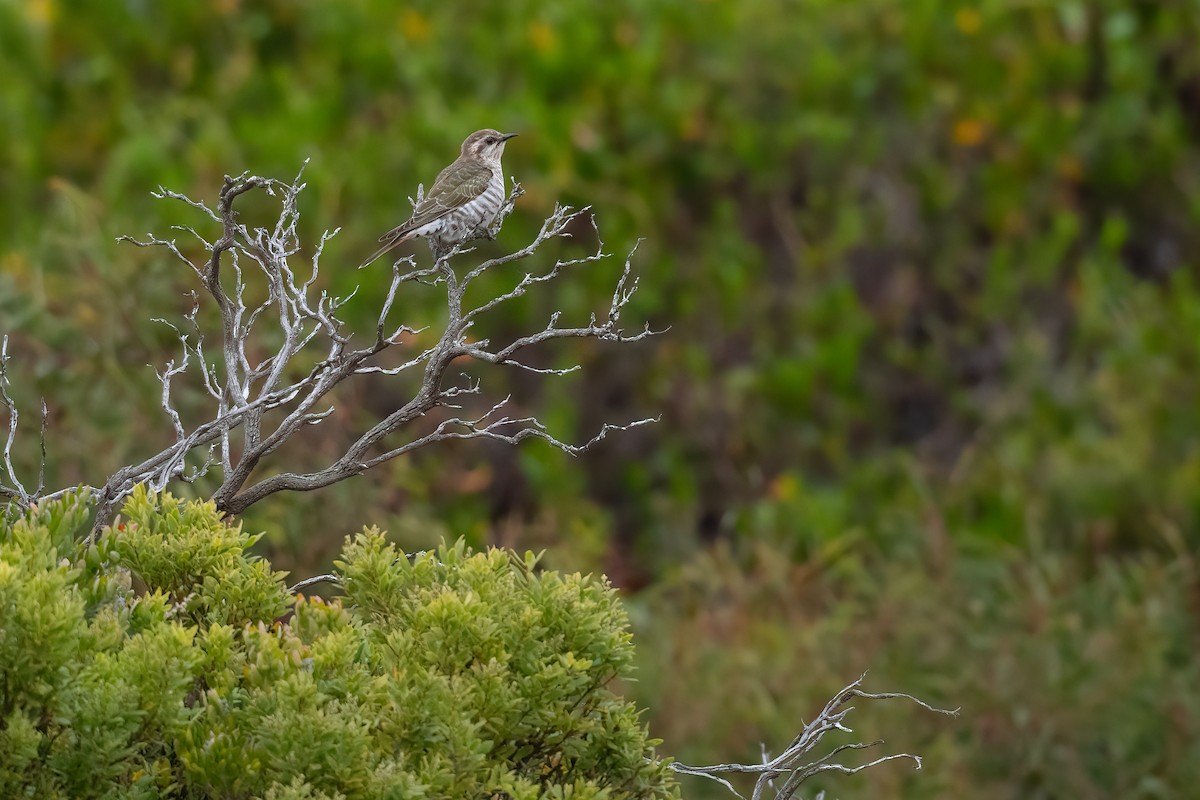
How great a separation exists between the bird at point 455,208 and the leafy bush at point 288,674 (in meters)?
2.36

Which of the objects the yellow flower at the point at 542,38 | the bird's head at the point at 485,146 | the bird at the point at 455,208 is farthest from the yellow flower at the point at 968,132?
the bird at the point at 455,208

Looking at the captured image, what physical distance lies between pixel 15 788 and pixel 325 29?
461 inches

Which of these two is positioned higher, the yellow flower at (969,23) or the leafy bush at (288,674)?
the yellow flower at (969,23)

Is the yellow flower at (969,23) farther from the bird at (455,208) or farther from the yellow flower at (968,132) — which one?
the bird at (455,208)

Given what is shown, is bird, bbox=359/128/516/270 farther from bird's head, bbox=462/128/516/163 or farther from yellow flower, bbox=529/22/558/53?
yellow flower, bbox=529/22/558/53

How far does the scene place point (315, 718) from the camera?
3.53 m

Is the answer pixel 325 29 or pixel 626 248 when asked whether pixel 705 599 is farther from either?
pixel 325 29

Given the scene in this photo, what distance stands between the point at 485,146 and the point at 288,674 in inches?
172

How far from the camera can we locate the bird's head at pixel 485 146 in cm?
762

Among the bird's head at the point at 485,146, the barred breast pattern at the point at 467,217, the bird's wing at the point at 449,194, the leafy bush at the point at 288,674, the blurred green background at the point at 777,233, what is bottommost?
the leafy bush at the point at 288,674

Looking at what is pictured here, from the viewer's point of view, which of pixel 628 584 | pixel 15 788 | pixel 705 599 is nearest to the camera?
pixel 15 788

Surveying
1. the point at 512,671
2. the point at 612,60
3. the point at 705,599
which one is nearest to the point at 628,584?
the point at 705,599

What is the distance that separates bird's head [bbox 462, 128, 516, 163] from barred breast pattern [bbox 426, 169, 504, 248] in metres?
0.72

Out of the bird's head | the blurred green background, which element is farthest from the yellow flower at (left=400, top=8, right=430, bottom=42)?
the bird's head
